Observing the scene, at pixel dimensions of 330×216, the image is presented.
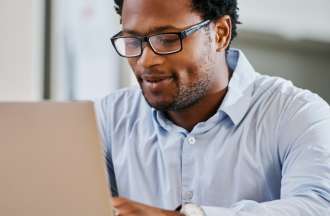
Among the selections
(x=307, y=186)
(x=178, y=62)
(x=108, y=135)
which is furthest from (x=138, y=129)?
(x=307, y=186)

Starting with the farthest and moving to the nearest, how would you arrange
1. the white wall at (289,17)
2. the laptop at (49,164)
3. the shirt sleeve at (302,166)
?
the white wall at (289,17), the shirt sleeve at (302,166), the laptop at (49,164)

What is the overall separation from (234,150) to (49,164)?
67 centimetres

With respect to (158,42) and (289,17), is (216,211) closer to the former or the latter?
(158,42)

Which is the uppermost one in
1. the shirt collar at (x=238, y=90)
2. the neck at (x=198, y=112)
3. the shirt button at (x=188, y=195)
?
the shirt collar at (x=238, y=90)

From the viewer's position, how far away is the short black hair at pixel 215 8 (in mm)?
1335

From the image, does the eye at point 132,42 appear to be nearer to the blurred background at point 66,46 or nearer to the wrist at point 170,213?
the wrist at point 170,213

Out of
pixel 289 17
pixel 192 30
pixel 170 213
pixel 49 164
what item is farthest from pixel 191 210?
pixel 289 17

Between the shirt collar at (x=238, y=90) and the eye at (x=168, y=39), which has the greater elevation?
the eye at (x=168, y=39)

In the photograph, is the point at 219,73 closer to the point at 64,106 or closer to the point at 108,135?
the point at 108,135

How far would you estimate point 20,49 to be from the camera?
2.29 meters

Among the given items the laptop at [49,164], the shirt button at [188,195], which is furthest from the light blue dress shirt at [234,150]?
the laptop at [49,164]

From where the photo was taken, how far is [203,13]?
134 cm

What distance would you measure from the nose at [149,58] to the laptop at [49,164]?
0.57 m

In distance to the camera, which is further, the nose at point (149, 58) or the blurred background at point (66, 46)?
the blurred background at point (66, 46)
